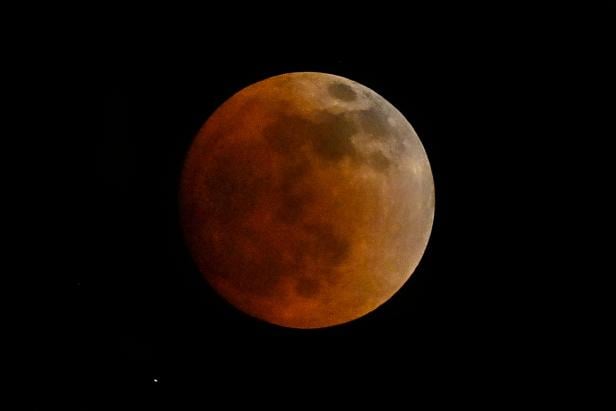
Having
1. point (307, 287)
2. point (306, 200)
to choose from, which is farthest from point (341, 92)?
point (307, 287)

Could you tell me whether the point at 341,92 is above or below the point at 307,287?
above

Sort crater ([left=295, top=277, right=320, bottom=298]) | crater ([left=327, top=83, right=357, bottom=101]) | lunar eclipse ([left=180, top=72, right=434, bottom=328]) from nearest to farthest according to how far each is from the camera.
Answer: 1. lunar eclipse ([left=180, top=72, right=434, bottom=328])
2. crater ([left=295, top=277, right=320, bottom=298])
3. crater ([left=327, top=83, right=357, bottom=101])

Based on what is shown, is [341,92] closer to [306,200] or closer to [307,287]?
[306,200]

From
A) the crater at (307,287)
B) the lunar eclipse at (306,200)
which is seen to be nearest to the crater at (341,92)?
the lunar eclipse at (306,200)

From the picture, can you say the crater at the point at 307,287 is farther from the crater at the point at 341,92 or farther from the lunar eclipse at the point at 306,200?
the crater at the point at 341,92

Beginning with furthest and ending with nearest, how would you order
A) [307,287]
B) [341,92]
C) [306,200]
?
[341,92] < [307,287] < [306,200]

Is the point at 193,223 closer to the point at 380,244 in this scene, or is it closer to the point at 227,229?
the point at 227,229

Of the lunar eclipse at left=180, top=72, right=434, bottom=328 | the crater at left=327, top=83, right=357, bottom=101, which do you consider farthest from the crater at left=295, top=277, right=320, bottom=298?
the crater at left=327, top=83, right=357, bottom=101

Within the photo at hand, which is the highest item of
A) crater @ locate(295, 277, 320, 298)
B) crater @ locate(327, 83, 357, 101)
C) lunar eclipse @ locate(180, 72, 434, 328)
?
crater @ locate(327, 83, 357, 101)

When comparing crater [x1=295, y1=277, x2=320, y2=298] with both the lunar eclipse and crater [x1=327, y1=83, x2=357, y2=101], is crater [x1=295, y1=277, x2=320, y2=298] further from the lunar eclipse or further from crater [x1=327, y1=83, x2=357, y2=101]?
crater [x1=327, y1=83, x2=357, y2=101]

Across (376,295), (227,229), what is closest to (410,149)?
(376,295)

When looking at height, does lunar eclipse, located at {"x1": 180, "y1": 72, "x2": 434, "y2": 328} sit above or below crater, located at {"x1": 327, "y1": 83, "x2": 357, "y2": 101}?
below
